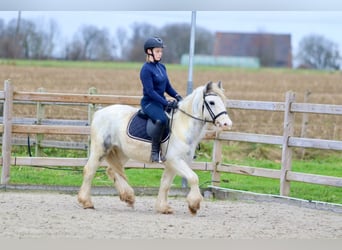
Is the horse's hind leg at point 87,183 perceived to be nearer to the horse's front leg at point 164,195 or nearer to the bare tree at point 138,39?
the horse's front leg at point 164,195

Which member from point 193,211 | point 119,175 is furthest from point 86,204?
point 193,211

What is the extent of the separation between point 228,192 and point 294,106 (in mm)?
1488

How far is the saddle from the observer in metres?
9.33

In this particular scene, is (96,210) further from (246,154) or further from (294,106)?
(246,154)

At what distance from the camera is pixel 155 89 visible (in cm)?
926

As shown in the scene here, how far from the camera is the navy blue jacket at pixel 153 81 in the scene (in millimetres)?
9086

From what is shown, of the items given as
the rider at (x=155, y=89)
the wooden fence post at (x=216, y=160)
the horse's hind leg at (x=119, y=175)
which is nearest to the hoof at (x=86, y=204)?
the horse's hind leg at (x=119, y=175)

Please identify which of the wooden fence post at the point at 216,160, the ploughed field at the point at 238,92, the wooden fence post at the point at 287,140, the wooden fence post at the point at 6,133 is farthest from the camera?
the ploughed field at the point at 238,92

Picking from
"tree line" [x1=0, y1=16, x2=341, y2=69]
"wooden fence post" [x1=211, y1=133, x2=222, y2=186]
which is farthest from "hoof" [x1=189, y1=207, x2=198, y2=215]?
"tree line" [x1=0, y1=16, x2=341, y2=69]

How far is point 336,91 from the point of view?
3600 centimetres

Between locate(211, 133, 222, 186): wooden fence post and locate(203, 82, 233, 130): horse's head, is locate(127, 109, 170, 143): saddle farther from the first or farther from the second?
locate(211, 133, 222, 186): wooden fence post

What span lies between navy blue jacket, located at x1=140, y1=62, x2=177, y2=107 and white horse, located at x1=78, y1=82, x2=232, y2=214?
0.34 metres

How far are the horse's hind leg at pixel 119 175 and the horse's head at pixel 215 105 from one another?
134 centimetres

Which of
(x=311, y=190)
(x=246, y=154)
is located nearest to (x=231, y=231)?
(x=311, y=190)
